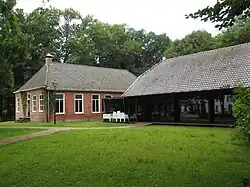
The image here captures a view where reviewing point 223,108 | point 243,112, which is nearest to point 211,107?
point 223,108

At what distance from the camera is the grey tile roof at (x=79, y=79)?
107 ft

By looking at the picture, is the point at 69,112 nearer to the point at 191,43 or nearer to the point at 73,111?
the point at 73,111

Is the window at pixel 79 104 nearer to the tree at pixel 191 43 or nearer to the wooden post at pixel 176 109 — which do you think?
the wooden post at pixel 176 109

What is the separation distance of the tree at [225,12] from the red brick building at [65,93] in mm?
25089

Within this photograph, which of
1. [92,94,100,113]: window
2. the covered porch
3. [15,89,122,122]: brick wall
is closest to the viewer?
the covered porch

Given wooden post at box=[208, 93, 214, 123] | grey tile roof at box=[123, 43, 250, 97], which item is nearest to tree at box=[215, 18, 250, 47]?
grey tile roof at box=[123, 43, 250, 97]

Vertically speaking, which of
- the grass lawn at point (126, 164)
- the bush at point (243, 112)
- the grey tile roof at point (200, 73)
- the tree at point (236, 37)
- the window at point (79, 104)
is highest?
the tree at point (236, 37)

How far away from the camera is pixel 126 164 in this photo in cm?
838

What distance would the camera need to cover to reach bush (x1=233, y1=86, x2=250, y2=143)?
11492mm

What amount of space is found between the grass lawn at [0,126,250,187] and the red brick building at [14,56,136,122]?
19634 mm

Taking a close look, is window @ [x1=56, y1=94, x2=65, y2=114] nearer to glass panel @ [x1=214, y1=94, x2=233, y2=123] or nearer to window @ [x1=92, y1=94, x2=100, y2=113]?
window @ [x1=92, y1=94, x2=100, y2=113]

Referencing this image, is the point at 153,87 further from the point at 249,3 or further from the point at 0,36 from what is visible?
the point at 249,3

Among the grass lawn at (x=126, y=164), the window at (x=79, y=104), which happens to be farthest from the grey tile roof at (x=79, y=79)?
the grass lawn at (x=126, y=164)

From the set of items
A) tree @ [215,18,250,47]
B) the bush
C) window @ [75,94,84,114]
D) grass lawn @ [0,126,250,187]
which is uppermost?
tree @ [215,18,250,47]
